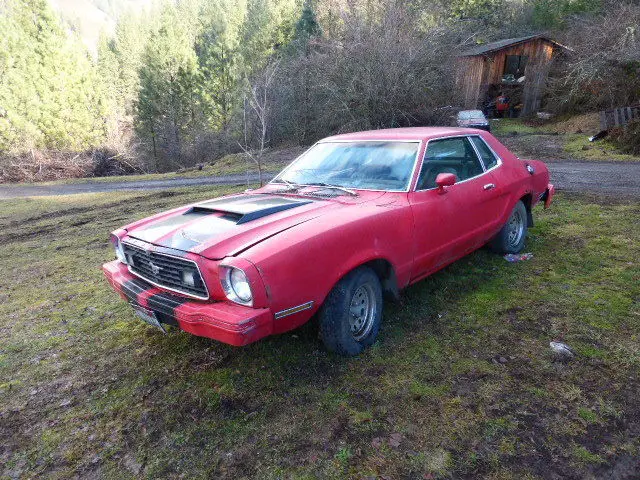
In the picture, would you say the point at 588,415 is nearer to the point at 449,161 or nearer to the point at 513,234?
the point at 449,161

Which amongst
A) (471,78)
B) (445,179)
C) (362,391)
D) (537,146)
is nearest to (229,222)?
(362,391)

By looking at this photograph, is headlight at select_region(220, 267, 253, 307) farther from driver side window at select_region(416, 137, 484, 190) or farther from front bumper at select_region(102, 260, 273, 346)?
driver side window at select_region(416, 137, 484, 190)

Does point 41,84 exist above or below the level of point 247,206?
above

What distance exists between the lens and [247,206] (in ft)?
10.7

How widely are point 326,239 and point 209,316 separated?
87 cm

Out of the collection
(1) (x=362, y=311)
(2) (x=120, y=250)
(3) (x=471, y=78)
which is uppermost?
(3) (x=471, y=78)

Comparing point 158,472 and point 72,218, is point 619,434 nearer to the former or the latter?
point 158,472

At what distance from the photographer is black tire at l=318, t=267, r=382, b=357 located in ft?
9.23

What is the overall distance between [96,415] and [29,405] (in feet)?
1.84

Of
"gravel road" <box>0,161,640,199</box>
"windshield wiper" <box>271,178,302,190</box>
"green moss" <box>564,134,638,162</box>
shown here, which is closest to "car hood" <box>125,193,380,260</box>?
"windshield wiper" <box>271,178,302,190</box>

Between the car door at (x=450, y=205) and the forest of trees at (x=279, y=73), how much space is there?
6443 millimetres

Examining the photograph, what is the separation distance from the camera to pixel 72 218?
9664 mm

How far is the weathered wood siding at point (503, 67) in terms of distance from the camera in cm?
2491

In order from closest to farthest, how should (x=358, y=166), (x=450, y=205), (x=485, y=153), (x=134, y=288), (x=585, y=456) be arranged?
1. (x=585, y=456)
2. (x=134, y=288)
3. (x=450, y=205)
4. (x=358, y=166)
5. (x=485, y=153)
